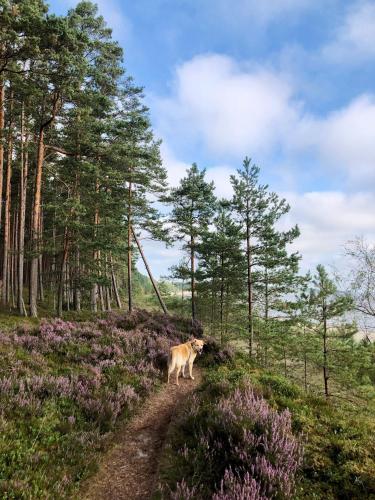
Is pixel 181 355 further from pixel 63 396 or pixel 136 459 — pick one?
pixel 136 459

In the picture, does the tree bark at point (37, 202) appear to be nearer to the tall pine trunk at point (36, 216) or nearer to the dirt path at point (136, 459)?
the tall pine trunk at point (36, 216)

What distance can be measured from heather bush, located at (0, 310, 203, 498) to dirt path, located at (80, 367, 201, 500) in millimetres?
290

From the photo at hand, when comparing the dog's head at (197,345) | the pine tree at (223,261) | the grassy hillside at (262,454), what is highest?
the pine tree at (223,261)

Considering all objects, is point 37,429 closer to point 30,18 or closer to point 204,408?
point 204,408

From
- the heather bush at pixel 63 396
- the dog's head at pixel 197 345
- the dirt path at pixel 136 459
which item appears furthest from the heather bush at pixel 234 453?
the dog's head at pixel 197 345

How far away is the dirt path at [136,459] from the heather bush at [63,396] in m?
→ 0.29

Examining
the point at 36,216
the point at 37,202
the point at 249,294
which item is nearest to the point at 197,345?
the point at 249,294

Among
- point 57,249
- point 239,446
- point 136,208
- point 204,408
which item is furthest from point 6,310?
point 239,446

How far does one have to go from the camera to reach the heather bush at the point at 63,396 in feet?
14.8

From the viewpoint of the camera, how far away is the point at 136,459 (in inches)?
215

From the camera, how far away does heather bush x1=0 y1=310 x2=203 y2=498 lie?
14.8 feet

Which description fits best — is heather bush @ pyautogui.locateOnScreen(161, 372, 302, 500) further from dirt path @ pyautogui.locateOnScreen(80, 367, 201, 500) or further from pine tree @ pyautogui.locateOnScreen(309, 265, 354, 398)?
pine tree @ pyautogui.locateOnScreen(309, 265, 354, 398)

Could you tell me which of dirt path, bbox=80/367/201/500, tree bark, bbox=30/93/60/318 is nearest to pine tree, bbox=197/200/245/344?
tree bark, bbox=30/93/60/318

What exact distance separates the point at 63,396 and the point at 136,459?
2351 millimetres
